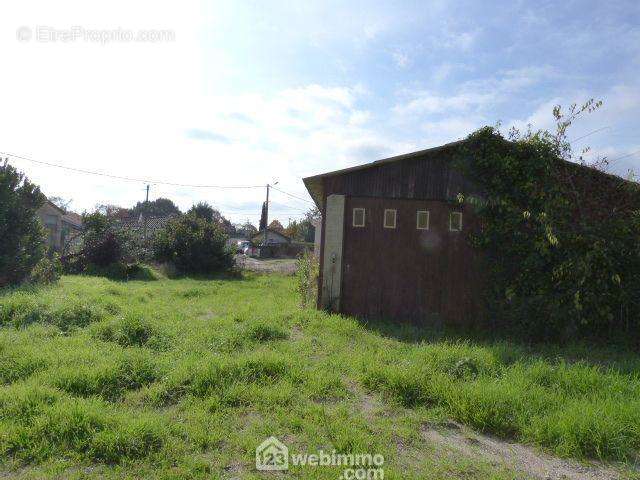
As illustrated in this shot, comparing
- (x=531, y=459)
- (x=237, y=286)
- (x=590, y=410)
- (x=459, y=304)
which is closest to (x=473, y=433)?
(x=531, y=459)

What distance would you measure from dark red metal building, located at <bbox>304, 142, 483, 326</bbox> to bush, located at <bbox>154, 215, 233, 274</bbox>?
39.9ft

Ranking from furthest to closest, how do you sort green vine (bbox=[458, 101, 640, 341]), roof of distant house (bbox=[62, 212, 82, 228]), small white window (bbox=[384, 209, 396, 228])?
roof of distant house (bbox=[62, 212, 82, 228]) → small white window (bbox=[384, 209, 396, 228]) → green vine (bbox=[458, 101, 640, 341])

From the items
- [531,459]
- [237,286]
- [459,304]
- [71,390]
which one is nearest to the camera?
[531,459]

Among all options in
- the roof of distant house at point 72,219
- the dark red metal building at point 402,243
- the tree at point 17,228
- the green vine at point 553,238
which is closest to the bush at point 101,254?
the tree at point 17,228

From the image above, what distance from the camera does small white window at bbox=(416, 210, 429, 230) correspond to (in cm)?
847

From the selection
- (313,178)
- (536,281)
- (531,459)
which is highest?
(313,178)

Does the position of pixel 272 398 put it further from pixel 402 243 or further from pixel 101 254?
pixel 101 254

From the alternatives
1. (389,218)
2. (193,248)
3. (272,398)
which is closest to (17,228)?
(193,248)

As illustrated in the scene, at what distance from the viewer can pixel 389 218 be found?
8586 mm

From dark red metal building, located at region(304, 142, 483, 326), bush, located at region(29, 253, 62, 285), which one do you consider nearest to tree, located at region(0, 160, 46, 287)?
bush, located at region(29, 253, 62, 285)

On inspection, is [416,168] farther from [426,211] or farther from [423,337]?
[423,337]

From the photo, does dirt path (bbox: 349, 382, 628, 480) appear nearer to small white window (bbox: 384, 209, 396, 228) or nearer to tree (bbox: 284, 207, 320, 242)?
small white window (bbox: 384, 209, 396, 228)

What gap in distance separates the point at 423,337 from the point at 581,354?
2577 mm

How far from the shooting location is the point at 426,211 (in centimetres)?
846
